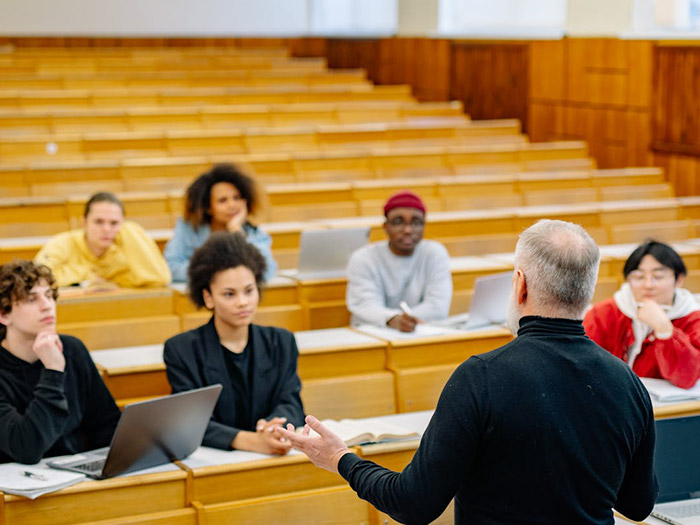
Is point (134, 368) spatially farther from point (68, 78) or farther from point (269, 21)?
point (269, 21)

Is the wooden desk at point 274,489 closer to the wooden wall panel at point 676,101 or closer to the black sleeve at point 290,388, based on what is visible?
the black sleeve at point 290,388

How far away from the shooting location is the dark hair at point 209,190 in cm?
323

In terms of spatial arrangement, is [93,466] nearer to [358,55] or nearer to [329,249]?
[329,249]

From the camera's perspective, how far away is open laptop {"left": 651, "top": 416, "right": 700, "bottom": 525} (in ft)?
5.86

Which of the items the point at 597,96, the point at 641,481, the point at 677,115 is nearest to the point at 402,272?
the point at 641,481

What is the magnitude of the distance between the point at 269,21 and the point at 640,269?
575 centimetres

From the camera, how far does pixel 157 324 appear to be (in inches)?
114

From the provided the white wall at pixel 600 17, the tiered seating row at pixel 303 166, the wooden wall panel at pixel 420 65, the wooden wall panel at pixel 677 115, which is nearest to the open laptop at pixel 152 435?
the tiered seating row at pixel 303 166

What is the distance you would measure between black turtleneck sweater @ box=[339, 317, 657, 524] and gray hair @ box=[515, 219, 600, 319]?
24mm

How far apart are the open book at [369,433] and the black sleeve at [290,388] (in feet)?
0.43

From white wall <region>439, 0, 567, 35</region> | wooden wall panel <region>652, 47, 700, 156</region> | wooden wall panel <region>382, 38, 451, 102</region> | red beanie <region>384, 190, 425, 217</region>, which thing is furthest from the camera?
wooden wall panel <region>382, 38, 451, 102</region>

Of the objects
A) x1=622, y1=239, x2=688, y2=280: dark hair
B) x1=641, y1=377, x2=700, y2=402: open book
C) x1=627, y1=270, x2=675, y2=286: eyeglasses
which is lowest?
x1=641, y1=377, x2=700, y2=402: open book

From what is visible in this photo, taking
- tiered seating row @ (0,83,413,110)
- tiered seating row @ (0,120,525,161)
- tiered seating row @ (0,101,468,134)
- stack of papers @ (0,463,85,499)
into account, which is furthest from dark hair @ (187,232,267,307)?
tiered seating row @ (0,83,413,110)

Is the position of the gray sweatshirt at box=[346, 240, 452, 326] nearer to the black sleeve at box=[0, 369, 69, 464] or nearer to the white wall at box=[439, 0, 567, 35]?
the black sleeve at box=[0, 369, 69, 464]
